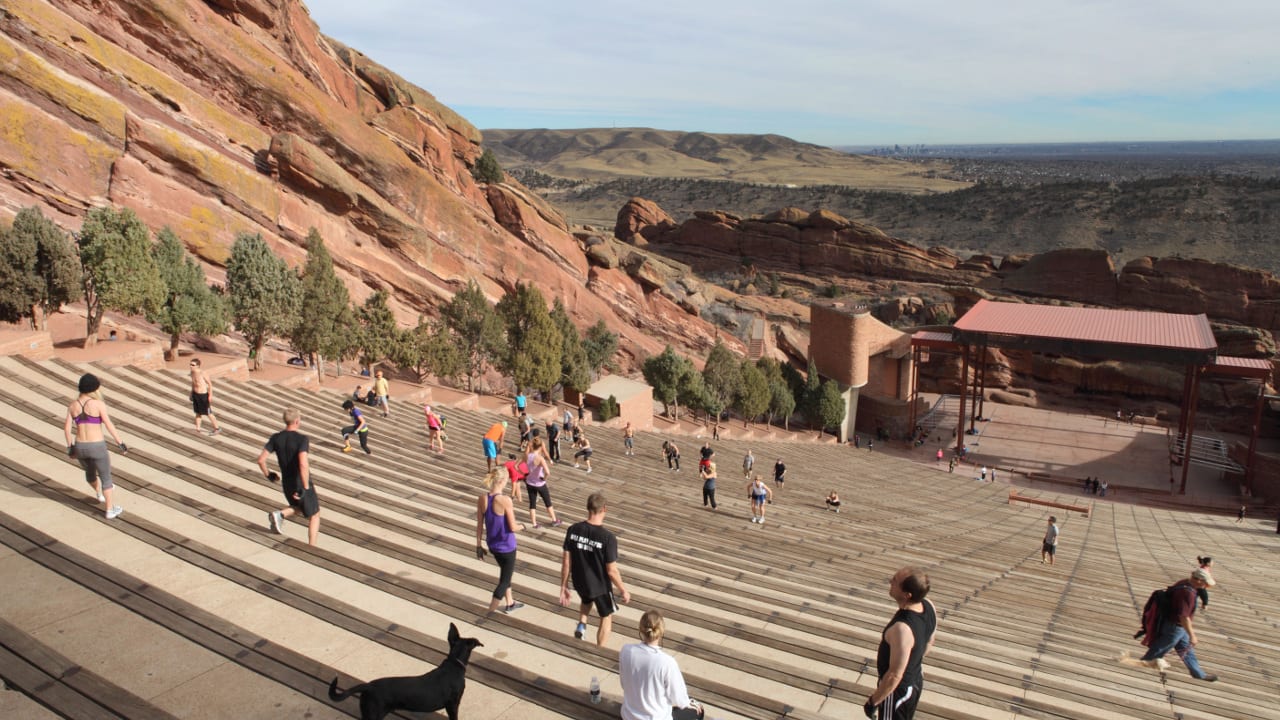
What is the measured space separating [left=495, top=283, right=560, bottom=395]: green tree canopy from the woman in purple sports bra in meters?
24.0

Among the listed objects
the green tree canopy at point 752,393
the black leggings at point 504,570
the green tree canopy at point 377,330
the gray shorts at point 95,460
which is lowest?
the green tree canopy at point 752,393

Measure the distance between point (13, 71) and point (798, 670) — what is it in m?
31.3

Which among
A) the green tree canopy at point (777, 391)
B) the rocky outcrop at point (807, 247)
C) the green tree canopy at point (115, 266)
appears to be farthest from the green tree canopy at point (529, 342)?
the rocky outcrop at point (807, 247)

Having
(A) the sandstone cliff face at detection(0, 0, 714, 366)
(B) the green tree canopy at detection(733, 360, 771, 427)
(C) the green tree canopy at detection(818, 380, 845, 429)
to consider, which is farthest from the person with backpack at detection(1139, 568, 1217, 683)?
(C) the green tree canopy at detection(818, 380, 845, 429)

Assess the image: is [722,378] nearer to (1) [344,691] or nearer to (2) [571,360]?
(2) [571,360]

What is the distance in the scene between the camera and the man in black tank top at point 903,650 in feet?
16.9

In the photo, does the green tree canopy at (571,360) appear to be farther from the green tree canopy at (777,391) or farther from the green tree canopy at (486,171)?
the green tree canopy at (486,171)

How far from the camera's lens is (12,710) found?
5004mm

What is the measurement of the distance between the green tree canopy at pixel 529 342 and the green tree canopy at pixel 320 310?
7917 mm

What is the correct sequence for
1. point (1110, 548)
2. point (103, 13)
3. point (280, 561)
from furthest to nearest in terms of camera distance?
point (103, 13), point (1110, 548), point (280, 561)

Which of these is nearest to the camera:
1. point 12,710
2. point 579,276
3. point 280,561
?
point 12,710

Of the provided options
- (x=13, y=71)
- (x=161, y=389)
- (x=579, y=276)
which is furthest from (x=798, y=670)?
(x=579, y=276)

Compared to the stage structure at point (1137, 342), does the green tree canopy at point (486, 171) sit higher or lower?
higher

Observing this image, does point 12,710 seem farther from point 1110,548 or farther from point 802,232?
point 802,232
